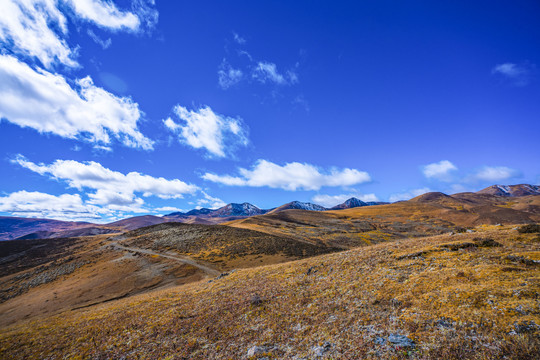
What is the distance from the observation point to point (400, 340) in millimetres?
7738

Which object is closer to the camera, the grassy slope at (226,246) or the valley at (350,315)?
the valley at (350,315)

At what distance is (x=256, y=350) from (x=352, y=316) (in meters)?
4.87

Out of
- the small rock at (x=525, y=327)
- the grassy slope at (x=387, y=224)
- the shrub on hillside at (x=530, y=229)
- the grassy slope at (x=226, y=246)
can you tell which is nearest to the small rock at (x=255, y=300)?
the small rock at (x=525, y=327)

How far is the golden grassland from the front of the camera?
7.34 meters

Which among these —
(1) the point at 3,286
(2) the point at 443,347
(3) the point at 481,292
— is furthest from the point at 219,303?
(1) the point at 3,286

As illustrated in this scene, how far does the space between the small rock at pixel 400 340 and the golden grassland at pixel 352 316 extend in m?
0.20

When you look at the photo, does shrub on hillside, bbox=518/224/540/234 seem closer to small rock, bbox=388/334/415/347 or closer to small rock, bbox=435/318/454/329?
small rock, bbox=435/318/454/329

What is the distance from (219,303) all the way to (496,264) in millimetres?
18178

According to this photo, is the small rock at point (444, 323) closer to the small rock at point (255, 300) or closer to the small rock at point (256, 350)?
the small rock at point (256, 350)

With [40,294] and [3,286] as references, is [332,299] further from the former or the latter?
[3,286]

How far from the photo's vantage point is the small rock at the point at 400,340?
7460 millimetres

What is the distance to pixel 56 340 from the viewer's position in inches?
611

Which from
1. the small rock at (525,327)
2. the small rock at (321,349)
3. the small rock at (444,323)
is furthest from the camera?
the small rock at (321,349)

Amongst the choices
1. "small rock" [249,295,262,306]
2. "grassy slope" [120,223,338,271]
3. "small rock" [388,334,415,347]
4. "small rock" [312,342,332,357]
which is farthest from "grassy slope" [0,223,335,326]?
"small rock" [388,334,415,347]
